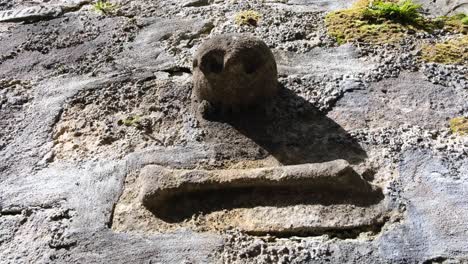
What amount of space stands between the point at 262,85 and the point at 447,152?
22.2 inches

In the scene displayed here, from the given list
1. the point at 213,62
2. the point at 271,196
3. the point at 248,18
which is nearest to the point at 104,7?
the point at 248,18

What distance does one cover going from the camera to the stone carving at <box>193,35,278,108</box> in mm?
1861

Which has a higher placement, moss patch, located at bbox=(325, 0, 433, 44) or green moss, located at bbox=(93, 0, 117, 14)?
moss patch, located at bbox=(325, 0, 433, 44)

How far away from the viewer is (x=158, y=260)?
5.09 ft

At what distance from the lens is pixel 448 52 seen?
6.88 ft

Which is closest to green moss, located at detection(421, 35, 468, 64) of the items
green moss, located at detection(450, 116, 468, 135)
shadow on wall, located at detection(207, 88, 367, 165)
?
green moss, located at detection(450, 116, 468, 135)

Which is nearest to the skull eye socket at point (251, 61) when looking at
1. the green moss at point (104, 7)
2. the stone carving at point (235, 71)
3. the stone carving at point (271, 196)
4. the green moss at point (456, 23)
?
the stone carving at point (235, 71)

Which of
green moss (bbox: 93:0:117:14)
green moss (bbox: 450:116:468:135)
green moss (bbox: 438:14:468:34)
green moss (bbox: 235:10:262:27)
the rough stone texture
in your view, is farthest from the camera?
green moss (bbox: 93:0:117:14)

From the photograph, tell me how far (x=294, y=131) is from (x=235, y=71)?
0.82 feet

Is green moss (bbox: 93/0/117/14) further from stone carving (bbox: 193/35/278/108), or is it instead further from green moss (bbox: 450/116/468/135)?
green moss (bbox: 450/116/468/135)

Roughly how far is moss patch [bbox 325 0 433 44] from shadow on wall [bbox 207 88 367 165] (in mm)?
400

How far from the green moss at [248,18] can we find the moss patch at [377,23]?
263 millimetres

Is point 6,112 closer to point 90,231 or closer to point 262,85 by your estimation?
point 90,231

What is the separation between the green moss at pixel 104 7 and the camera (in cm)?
258
